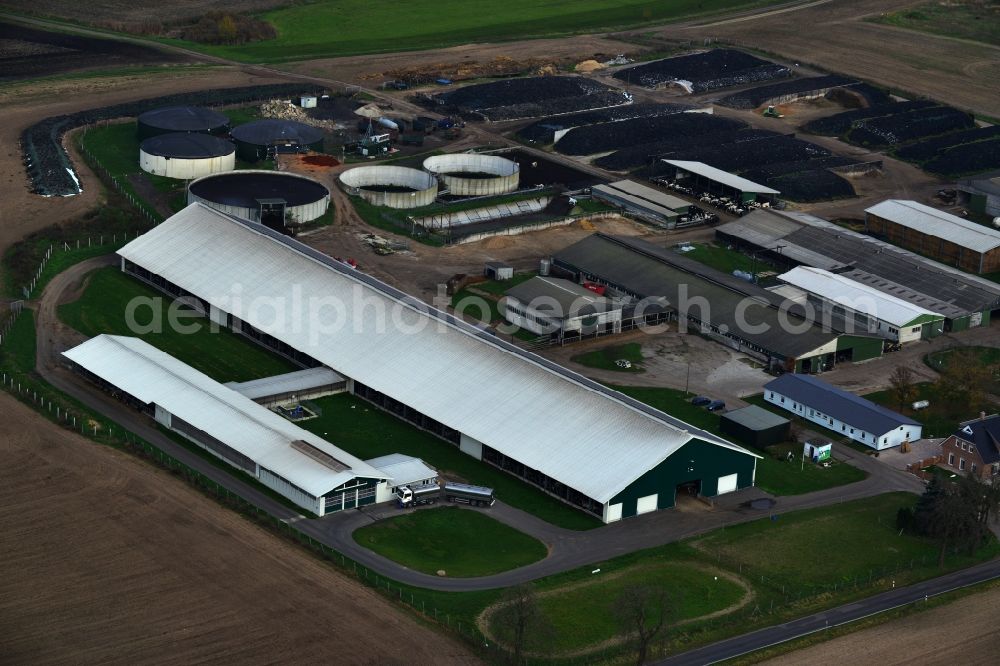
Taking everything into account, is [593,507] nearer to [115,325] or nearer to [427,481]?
[427,481]

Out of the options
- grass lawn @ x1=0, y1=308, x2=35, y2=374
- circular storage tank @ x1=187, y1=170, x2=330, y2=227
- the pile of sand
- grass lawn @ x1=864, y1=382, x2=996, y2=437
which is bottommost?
grass lawn @ x1=864, y1=382, x2=996, y2=437

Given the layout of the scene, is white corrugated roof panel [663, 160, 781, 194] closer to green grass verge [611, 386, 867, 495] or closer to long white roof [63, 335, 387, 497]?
green grass verge [611, 386, 867, 495]

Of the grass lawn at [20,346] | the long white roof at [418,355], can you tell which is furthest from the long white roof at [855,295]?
the grass lawn at [20,346]

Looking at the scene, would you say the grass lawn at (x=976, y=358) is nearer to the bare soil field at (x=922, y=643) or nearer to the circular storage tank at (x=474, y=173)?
the bare soil field at (x=922, y=643)

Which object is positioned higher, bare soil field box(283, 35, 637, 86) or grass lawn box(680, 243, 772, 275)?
bare soil field box(283, 35, 637, 86)

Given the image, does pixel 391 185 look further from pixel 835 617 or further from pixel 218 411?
pixel 835 617

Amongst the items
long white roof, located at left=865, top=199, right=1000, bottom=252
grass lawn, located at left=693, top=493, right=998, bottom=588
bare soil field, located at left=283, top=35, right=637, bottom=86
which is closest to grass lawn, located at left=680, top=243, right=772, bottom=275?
long white roof, located at left=865, top=199, right=1000, bottom=252

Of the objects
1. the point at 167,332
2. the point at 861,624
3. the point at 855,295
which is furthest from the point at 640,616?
the point at 855,295
